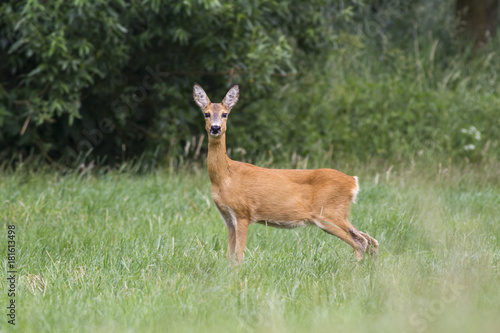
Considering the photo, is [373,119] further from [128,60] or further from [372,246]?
[372,246]

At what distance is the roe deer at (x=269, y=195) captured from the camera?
15.8 ft

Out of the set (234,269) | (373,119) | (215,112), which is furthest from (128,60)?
(234,269)

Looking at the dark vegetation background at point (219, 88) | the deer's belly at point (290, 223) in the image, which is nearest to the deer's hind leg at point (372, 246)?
the deer's belly at point (290, 223)

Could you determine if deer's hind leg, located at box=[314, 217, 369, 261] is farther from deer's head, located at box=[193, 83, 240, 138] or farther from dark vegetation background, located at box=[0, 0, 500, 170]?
dark vegetation background, located at box=[0, 0, 500, 170]

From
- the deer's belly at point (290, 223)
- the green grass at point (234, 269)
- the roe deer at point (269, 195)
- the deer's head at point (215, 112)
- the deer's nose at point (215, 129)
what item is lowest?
the green grass at point (234, 269)

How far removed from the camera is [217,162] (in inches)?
190

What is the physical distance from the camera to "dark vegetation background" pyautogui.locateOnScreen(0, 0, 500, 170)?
8016 millimetres

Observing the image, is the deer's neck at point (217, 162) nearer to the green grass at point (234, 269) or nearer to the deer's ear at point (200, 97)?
the deer's ear at point (200, 97)

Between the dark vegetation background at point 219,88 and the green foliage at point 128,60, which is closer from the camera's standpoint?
the green foliage at point 128,60

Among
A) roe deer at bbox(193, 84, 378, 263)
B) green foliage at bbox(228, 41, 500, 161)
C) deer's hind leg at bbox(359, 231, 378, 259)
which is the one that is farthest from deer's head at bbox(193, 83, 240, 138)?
green foliage at bbox(228, 41, 500, 161)

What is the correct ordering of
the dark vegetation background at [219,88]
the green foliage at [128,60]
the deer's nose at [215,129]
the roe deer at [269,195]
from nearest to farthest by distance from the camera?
1. the deer's nose at [215,129]
2. the roe deer at [269,195]
3. the green foliage at [128,60]
4. the dark vegetation background at [219,88]

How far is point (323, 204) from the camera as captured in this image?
16.4ft

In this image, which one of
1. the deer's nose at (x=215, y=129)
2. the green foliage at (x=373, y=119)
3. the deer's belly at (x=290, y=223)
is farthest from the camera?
the green foliage at (x=373, y=119)

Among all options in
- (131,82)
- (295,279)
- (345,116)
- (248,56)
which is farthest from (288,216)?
(345,116)
